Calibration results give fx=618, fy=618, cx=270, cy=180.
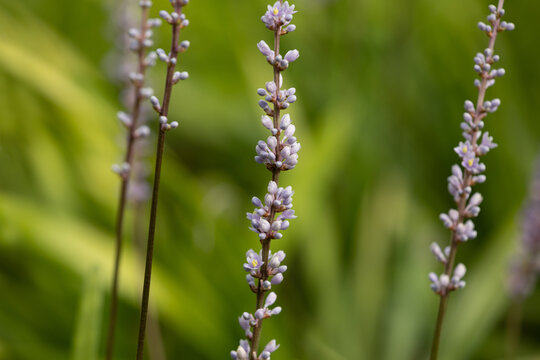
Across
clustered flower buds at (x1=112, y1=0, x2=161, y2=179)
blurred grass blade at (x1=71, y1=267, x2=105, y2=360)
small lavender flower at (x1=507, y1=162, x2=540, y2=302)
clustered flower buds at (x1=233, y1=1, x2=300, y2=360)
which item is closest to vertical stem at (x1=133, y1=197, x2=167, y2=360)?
blurred grass blade at (x1=71, y1=267, x2=105, y2=360)

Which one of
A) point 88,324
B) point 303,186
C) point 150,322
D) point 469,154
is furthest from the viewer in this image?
point 303,186

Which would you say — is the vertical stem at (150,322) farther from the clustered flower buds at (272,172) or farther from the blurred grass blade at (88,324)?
the clustered flower buds at (272,172)

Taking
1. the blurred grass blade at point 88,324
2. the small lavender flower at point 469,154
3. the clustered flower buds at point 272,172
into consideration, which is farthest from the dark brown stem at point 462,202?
the blurred grass blade at point 88,324

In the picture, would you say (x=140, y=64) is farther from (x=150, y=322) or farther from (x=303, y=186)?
(x=303, y=186)

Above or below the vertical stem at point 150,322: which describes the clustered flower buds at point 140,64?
above

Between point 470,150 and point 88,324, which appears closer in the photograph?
point 470,150

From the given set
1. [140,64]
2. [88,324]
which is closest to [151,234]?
[140,64]

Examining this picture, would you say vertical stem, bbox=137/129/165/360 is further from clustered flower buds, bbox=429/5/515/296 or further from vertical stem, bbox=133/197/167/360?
vertical stem, bbox=133/197/167/360

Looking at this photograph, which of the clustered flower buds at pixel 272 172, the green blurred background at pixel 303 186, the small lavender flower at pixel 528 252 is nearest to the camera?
the clustered flower buds at pixel 272 172

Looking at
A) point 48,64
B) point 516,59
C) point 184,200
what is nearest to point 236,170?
point 184,200

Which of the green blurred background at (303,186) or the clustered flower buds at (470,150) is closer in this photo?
the clustered flower buds at (470,150)
